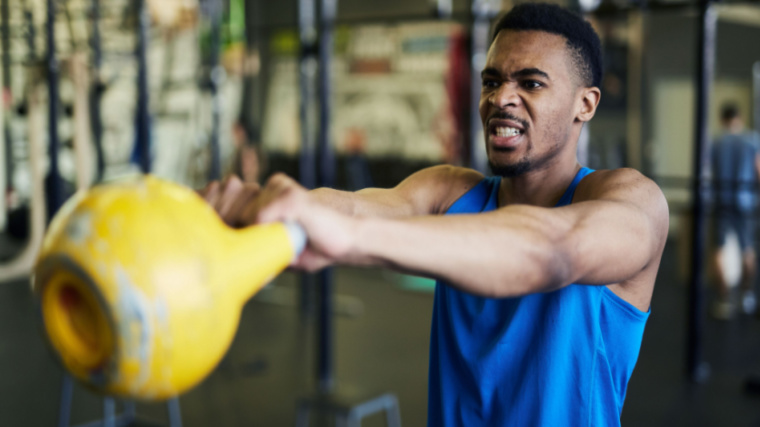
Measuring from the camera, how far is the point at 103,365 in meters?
0.66

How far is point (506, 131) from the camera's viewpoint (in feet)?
4.24

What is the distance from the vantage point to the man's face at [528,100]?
126 centimetres

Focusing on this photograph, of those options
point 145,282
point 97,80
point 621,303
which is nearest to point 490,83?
point 621,303

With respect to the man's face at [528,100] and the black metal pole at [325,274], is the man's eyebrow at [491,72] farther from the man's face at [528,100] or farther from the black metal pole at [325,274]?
the black metal pole at [325,274]

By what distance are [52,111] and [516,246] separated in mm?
3010

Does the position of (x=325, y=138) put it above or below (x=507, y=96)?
below

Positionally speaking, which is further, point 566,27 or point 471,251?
point 566,27

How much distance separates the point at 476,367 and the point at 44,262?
0.80 meters

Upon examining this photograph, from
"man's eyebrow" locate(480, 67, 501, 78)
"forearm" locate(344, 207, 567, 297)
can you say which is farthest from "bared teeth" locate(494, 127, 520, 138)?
"forearm" locate(344, 207, 567, 297)

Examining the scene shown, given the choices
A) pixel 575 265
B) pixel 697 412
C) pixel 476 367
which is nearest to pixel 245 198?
A: pixel 575 265

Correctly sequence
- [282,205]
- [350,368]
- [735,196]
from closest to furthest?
[282,205], [350,368], [735,196]

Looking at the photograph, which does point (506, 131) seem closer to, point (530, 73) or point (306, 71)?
point (530, 73)

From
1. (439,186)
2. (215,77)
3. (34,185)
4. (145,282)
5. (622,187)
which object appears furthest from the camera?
(34,185)

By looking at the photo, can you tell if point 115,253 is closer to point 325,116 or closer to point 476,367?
point 476,367
